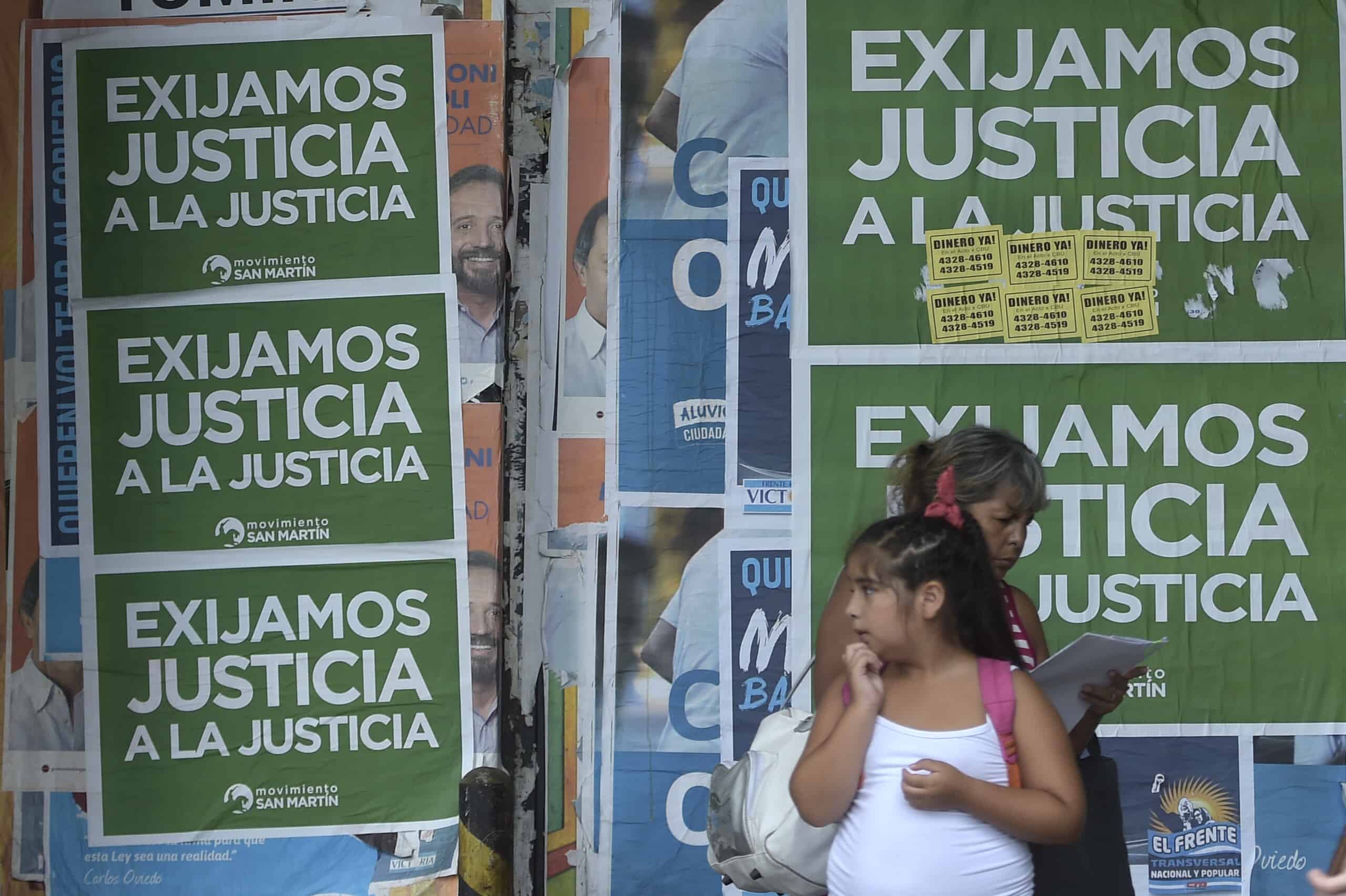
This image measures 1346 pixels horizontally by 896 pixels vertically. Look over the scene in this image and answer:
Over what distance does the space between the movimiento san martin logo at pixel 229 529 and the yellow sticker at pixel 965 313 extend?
1.83m

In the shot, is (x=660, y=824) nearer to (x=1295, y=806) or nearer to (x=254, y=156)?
(x=1295, y=806)

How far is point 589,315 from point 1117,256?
1.35 meters

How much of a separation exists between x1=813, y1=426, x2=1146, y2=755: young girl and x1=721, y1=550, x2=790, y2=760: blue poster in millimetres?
1045

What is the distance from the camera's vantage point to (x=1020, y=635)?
71.7 inches

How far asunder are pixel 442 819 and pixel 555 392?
1113 millimetres

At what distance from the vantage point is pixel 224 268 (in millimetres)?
3002

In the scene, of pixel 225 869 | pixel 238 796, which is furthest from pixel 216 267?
pixel 225 869

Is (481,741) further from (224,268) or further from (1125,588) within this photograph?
(1125,588)

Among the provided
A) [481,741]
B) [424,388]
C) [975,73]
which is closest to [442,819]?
[481,741]

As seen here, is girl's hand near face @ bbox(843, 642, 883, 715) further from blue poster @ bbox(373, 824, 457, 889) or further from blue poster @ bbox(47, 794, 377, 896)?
blue poster @ bbox(47, 794, 377, 896)

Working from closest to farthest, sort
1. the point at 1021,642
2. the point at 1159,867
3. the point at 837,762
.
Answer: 1. the point at 837,762
2. the point at 1021,642
3. the point at 1159,867

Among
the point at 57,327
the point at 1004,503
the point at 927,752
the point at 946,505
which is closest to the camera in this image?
the point at 927,752

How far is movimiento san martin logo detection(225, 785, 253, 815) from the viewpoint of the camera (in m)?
2.96


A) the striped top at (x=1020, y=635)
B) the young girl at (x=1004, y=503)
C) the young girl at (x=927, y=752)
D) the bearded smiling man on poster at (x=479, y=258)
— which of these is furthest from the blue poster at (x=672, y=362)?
the young girl at (x=927, y=752)
